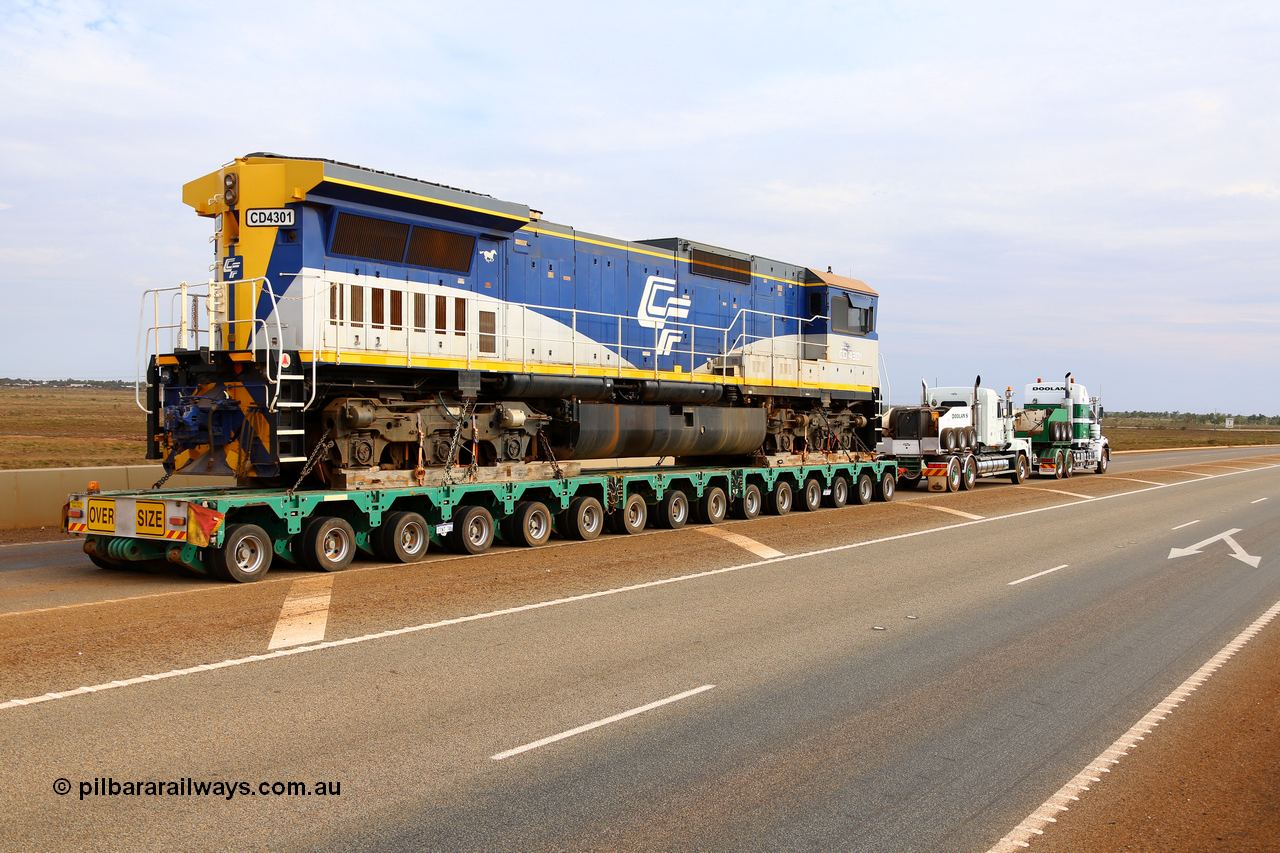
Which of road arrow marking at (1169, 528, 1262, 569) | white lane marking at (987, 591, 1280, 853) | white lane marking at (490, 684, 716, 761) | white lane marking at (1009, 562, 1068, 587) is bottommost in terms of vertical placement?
white lane marking at (987, 591, 1280, 853)

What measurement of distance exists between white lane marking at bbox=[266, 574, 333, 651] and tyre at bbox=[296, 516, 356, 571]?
22.3 inches

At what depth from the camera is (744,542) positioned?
15992 mm

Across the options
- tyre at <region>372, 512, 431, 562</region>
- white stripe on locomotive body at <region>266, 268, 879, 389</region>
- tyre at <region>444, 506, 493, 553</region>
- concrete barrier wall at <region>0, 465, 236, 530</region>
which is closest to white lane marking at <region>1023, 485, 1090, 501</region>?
white stripe on locomotive body at <region>266, 268, 879, 389</region>

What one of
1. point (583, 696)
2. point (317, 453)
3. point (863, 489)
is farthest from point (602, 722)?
point (863, 489)

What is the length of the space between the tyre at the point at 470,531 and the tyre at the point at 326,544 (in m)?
1.81

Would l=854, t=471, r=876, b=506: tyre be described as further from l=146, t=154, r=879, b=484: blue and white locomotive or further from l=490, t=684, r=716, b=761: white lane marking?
l=490, t=684, r=716, b=761: white lane marking

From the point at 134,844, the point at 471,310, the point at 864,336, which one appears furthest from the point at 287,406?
the point at 864,336

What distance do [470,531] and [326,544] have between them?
2.43m

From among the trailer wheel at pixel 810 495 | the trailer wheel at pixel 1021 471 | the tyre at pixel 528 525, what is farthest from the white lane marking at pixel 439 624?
the trailer wheel at pixel 1021 471

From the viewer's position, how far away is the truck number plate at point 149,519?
11.3 metres

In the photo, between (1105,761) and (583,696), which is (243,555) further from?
(1105,761)

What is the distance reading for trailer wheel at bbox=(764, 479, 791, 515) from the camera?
69.6ft

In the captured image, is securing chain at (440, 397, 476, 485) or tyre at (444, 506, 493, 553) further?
securing chain at (440, 397, 476, 485)

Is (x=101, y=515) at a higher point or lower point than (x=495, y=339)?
lower
